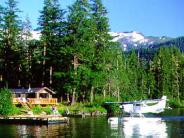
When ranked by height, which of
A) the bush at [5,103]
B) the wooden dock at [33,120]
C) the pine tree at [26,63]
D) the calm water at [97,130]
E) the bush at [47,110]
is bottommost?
the calm water at [97,130]

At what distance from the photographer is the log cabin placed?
7719 centimetres

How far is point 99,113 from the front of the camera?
79.3 m

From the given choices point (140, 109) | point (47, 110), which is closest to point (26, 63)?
point (47, 110)

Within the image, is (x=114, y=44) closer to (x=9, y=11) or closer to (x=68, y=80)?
(x=68, y=80)

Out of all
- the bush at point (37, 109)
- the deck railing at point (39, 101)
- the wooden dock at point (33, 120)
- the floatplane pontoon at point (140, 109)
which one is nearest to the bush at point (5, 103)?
the wooden dock at point (33, 120)

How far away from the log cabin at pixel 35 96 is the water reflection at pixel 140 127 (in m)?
17.5

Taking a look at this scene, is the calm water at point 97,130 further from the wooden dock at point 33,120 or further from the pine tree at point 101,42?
the pine tree at point 101,42

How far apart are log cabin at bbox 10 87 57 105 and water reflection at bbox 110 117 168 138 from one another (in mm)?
17451

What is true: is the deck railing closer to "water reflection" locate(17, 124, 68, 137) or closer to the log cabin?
the log cabin

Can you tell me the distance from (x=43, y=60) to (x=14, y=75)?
8.05 meters

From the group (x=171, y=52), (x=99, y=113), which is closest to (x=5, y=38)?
(x=99, y=113)

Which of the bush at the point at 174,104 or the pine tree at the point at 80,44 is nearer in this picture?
the pine tree at the point at 80,44

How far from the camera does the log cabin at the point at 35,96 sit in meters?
77.2

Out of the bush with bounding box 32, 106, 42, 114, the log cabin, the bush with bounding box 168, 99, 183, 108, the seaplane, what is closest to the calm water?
the seaplane
